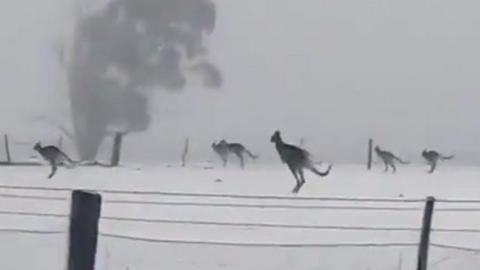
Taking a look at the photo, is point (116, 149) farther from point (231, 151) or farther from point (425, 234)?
point (425, 234)

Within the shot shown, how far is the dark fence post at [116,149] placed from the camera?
30.4m

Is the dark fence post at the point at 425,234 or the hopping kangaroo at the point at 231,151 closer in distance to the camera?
the dark fence post at the point at 425,234

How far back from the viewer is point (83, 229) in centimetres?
607

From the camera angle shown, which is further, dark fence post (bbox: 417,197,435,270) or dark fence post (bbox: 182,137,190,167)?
dark fence post (bbox: 182,137,190,167)

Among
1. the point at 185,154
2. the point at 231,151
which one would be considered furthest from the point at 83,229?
the point at 185,154

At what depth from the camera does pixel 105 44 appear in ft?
130

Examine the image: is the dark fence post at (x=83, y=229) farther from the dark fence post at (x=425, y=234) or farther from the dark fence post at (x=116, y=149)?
the dark fence post at (x=116, y=149)

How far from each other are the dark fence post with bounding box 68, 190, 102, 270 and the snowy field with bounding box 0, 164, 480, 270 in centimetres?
169

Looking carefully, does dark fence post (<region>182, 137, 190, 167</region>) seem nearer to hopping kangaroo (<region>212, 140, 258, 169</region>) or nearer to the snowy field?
hopping kangaroo (<region>212, 140, 258, 169</region>)

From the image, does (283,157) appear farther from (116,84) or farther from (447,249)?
(116,84)

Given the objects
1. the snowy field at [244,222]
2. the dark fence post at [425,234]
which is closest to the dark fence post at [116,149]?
the snowy field at [244,222]

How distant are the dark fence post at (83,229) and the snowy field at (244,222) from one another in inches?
66.4

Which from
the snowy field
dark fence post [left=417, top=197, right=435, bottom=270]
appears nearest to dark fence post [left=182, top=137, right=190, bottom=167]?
the snowy field

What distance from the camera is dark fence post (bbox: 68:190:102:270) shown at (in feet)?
19.7
